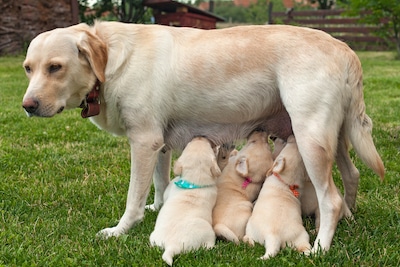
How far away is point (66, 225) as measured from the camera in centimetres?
333

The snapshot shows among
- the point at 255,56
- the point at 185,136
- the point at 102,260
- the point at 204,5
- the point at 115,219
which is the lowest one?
the point at 204,5

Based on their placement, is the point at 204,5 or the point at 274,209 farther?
the point at 204,5

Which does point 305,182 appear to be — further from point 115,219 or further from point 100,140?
point 100,140

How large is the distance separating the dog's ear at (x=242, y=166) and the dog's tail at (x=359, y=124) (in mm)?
697

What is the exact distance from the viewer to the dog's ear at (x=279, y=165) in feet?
10.9

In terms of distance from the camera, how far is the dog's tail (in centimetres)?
Result: 313

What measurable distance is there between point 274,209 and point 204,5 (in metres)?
40.1

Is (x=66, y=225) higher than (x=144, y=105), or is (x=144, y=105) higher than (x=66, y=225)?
(x=144, y=105)

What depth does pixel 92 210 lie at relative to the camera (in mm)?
3668

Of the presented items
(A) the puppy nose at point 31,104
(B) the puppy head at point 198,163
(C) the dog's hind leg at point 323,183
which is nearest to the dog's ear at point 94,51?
(A) the puppy nose at point 31,104

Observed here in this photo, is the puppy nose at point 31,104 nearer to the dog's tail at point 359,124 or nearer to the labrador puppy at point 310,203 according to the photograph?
the labrador puppy at point 310,203

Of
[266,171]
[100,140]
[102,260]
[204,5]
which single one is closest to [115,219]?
[102,260]

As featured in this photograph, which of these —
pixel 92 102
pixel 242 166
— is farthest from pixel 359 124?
pixel 92 102

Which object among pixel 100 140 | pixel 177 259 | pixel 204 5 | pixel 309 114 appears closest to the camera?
pixel 177 259
